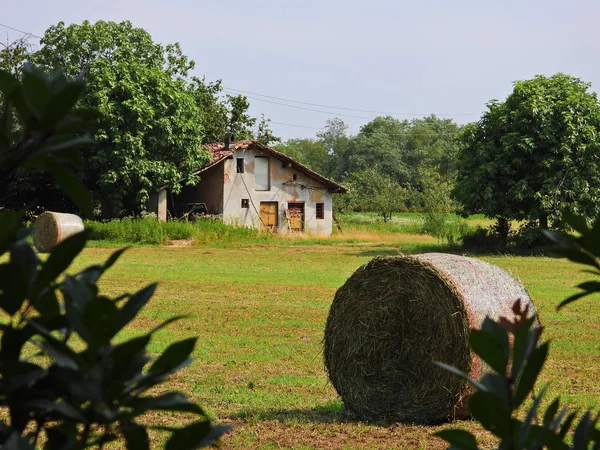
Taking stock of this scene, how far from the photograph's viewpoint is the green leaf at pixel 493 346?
35.5 inches

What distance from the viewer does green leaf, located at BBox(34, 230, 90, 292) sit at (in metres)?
0.90

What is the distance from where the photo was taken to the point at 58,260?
908mm

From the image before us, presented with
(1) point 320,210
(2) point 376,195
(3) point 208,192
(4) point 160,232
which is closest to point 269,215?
(1) point 320,210

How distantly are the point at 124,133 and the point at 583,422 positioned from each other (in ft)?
110

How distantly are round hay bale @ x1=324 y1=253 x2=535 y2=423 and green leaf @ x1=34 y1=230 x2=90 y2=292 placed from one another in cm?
651

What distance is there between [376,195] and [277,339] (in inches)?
1698

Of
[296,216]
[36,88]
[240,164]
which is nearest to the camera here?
[36,88]

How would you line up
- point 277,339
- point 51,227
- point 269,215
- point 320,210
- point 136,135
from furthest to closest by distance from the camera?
point 320,210 < point 269,215 < point 136,135 < point 51,227 < point 277,339

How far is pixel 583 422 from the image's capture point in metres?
1.01

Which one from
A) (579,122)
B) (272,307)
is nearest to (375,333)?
(272,307)

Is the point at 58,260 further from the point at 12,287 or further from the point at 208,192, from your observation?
the point at 208,192

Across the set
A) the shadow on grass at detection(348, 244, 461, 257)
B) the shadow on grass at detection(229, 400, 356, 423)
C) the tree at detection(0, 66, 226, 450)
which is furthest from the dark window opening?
the tree at detection(0, 66, 226, 450)

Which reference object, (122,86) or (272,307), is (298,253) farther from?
(272,307)

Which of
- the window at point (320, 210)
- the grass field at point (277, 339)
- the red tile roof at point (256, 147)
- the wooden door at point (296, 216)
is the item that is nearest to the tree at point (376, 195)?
the red tile roof at point (256, 147)
